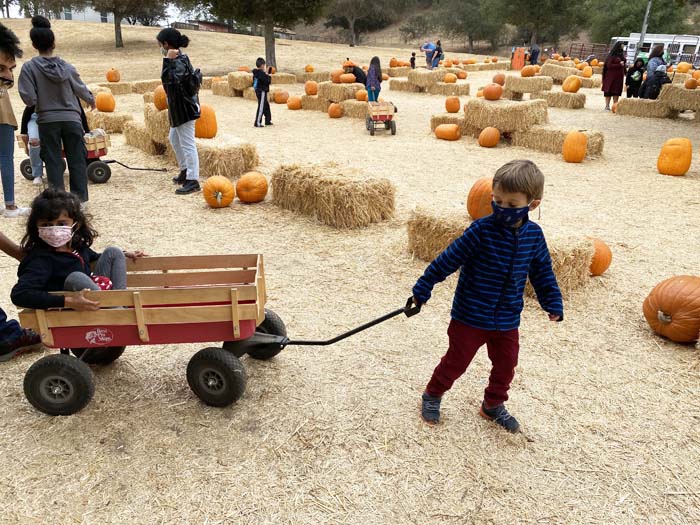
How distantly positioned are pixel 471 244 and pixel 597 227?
445 cm

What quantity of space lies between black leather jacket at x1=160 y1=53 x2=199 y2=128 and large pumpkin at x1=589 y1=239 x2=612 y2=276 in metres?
5.39

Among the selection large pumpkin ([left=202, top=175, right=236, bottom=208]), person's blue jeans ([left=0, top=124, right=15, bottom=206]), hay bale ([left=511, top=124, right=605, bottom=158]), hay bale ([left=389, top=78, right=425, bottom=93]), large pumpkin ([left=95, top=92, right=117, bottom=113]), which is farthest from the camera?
hay bale ([left=389, top=78, right=425, bottom=93])

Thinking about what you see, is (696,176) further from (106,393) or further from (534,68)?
(534,68)

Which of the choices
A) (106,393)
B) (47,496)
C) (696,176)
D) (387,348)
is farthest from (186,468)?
(696,176)

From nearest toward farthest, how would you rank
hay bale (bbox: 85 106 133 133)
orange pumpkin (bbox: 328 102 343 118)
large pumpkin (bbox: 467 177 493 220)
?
large pumpkin (bbox: 467 177 493 220), hay bale (bbox: 85 106 133 133), orange pumpkin (bbox: 328 102 343 118)

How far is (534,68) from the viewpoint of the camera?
19547mm

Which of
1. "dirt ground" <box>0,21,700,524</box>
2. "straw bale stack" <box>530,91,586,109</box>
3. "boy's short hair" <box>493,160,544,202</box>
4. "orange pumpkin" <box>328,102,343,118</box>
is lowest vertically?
"dirt ground" <box>0,21,700,524</box>

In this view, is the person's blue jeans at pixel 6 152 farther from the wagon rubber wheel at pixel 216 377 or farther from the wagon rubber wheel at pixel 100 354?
the wagon rubber wheel at pixel 216 377

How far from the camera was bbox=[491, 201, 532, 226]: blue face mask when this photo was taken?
8.07 ft

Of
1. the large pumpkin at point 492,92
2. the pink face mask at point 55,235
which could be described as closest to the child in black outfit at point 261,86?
the large pumpkin at point 492,92

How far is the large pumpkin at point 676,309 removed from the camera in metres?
3.72

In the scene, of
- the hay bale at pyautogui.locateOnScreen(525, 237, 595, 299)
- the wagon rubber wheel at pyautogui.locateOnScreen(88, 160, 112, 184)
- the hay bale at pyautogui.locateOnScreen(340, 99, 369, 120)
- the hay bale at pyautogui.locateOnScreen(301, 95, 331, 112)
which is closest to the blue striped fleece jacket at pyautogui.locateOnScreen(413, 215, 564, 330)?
the hay bale at pyautogui.locateOnScreen(525, 237, 595, 299)

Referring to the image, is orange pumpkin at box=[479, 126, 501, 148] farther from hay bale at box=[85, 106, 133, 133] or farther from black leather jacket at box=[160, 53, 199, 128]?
hay bale at box=[85, 106, 133, 133]

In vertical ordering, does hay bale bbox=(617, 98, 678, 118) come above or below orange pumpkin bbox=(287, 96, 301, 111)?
above
